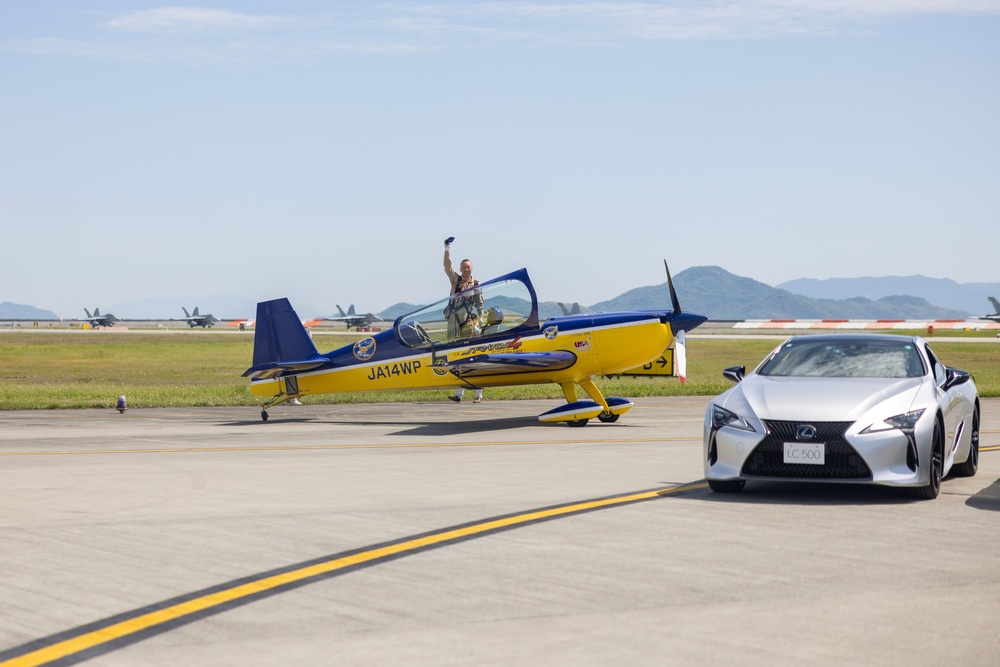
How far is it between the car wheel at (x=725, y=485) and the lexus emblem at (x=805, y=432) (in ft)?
2.34

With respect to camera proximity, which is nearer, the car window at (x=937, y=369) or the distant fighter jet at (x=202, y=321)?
the car window at (x=937, y=369)

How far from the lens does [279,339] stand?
20.4 m

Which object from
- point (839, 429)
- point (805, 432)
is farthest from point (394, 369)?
point (839, 429)

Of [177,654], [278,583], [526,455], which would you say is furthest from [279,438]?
[177,654]

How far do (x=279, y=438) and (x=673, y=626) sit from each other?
11.4m

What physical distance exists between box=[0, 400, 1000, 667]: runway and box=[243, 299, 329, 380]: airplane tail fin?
7.08 metres

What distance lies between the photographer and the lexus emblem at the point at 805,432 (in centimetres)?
946

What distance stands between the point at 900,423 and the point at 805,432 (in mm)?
796

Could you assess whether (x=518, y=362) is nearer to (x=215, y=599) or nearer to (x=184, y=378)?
(x=215, y=599)

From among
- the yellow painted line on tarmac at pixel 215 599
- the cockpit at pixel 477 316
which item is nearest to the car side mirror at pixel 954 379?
the yellow painted line on tarmac at pixel 215 599

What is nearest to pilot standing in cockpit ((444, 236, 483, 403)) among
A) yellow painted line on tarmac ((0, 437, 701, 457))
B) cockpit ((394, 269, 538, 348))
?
cockpit ((394, 269, 538, 348))

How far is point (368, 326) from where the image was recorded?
132m

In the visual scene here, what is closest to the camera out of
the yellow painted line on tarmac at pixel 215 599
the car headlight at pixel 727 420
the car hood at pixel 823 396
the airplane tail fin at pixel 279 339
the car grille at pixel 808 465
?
the yellow painted line on tarmac at pixel 215 599

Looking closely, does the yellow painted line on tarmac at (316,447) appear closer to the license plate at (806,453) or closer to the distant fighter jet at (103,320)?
the license plate at (806,453)
